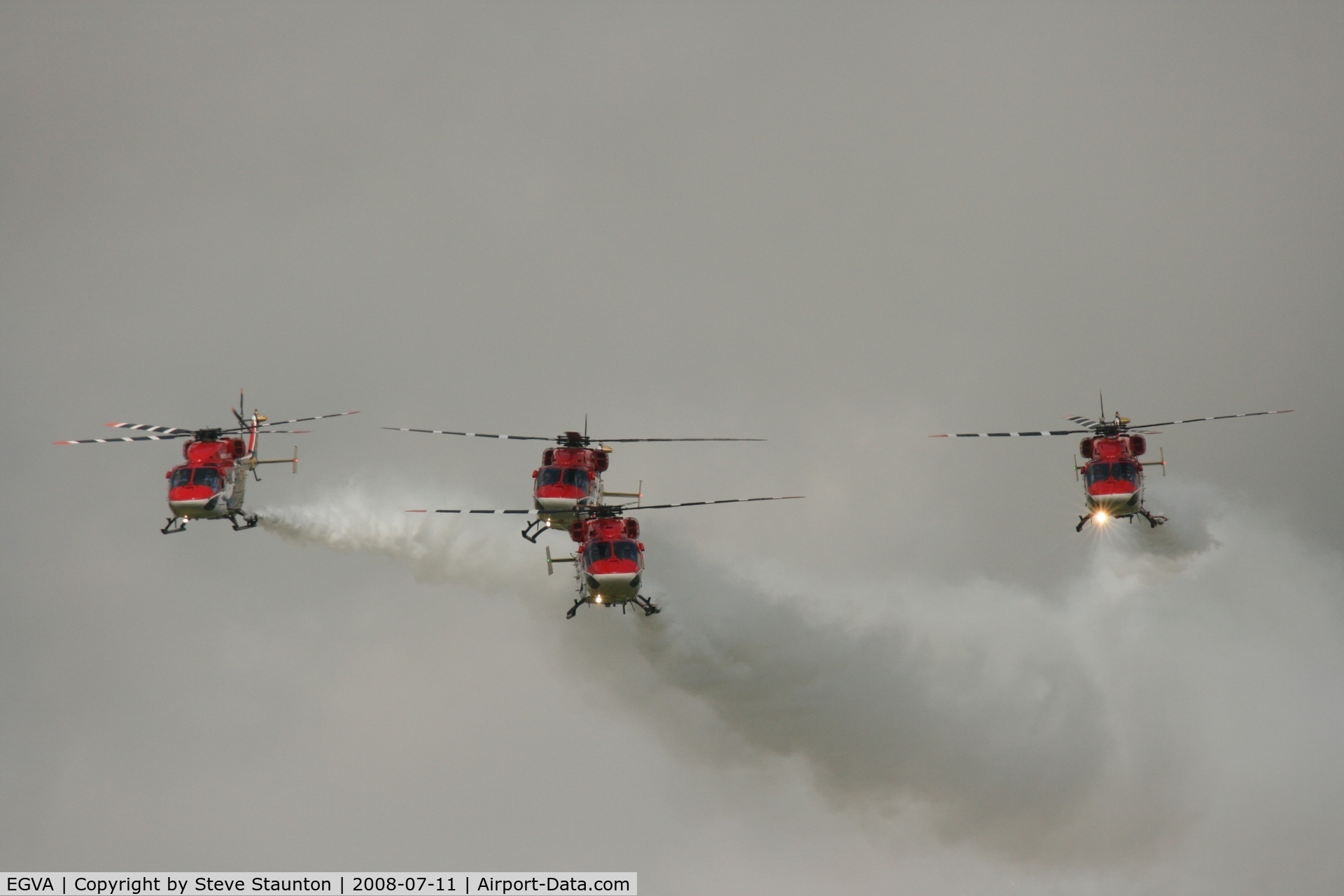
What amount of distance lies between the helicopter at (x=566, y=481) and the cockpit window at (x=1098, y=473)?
512 inches

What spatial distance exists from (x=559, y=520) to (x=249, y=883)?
68059 mm

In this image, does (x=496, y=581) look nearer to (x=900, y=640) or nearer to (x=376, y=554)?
(x=376, y=554)

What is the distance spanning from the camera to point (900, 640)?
280 feet

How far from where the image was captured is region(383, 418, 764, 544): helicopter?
218 feet

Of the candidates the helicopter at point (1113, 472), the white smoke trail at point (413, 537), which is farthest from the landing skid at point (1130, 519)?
the white smoke trail at point (413, 537)

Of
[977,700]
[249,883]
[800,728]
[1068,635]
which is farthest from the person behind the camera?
[249,883]

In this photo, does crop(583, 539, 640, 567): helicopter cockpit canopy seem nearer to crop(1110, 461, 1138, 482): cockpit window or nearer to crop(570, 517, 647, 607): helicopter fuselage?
crop(570, 517, 647, 607): helicopter fuselage

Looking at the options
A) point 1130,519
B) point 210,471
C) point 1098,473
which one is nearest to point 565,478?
point 210,471

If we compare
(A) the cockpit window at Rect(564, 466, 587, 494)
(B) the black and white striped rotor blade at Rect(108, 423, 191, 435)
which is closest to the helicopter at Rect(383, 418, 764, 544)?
(A) the cockpit window at Rect(564, 466, 587, 494)

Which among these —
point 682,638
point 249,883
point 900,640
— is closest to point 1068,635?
point 900,640

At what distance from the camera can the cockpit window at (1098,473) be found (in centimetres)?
6388

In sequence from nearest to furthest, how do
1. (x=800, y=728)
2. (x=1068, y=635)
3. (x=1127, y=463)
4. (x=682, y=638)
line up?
(x=1127, y=463), (x=682, y=638), (x=800, y=728), (x=1068, y=635)

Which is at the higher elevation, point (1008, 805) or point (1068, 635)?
point (1068, 635)

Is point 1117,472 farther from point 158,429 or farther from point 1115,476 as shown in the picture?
point 158,429
